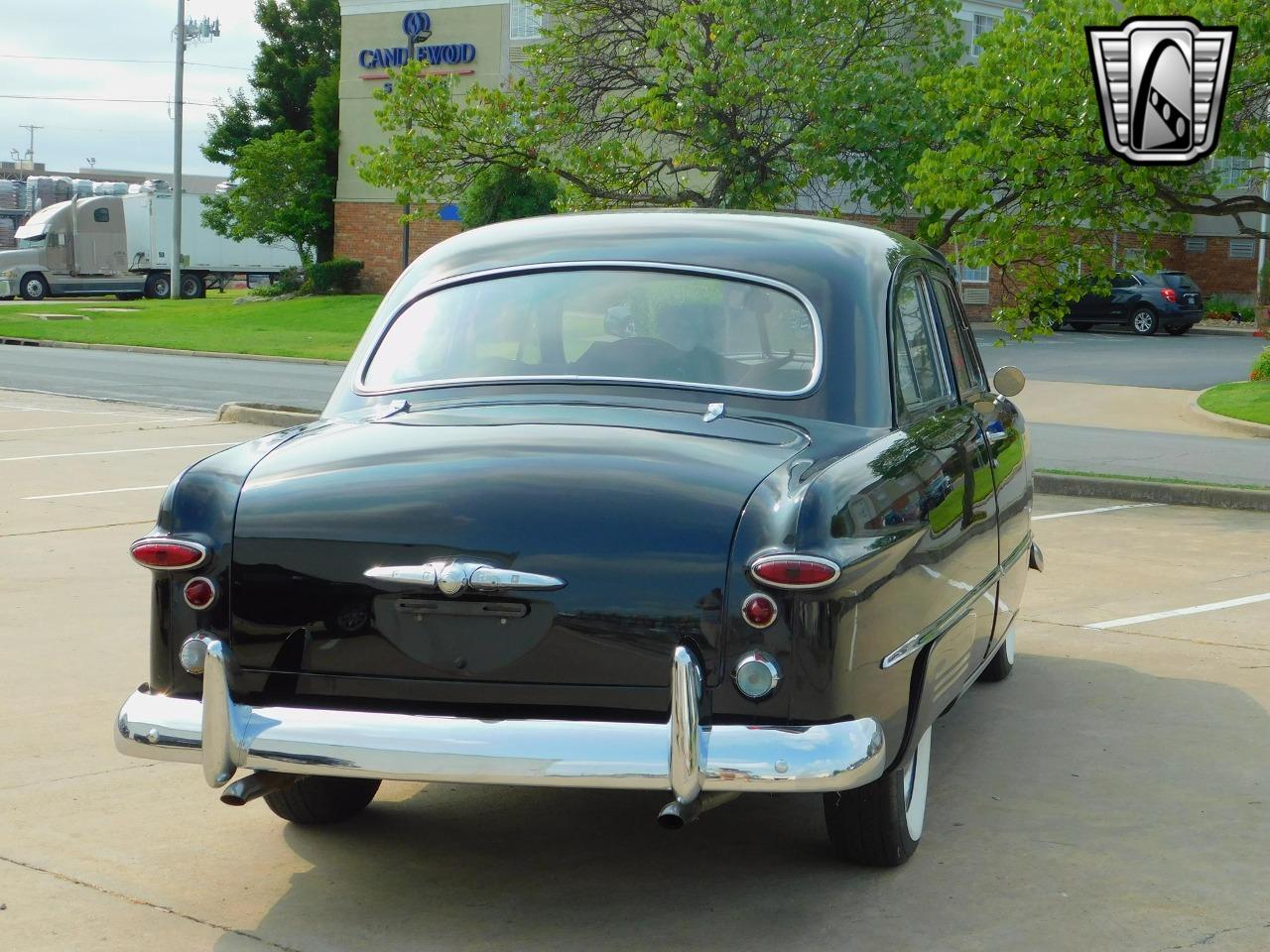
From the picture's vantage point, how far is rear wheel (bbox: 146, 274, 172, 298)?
5491 cm

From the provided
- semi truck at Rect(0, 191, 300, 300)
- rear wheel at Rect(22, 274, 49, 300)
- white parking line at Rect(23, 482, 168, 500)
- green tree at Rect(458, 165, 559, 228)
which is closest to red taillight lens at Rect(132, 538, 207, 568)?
white parking line at Rect(23, 482, 168, 500)

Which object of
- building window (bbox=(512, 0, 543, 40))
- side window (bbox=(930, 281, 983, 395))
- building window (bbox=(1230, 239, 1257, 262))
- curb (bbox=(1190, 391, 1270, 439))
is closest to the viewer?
side window (bbox=(930, 281, 983, 395))

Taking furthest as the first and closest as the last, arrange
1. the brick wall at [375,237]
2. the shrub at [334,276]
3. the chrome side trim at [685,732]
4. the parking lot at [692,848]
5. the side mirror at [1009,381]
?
the brick wall at [375,237]
the shrub at [334,276]
the side mirror at [1009,381]
the parking lot at [692,848]
the chrome side trim at [685,732]

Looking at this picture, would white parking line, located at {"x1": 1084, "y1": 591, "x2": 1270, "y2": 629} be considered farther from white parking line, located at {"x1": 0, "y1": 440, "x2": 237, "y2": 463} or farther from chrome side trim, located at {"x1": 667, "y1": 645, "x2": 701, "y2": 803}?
white parking line, located at {"x1": 0, "y1": 440, "x2": 237, "y2": 463}

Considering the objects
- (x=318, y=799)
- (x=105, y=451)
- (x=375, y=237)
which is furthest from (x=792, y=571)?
(x=375, y=237)

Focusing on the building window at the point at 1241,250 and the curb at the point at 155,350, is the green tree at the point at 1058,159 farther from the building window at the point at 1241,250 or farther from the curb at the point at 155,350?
the building window at the point at 1241,250

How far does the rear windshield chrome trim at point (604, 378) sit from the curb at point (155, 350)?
72.2 ft

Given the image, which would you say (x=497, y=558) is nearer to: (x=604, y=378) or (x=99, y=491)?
(x=604, y=378)

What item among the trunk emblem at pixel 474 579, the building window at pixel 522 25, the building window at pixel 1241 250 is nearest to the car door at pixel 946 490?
the trunk emblem at pixel 474 579

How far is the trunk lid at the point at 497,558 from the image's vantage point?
3922mm

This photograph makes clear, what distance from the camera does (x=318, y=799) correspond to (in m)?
4.93

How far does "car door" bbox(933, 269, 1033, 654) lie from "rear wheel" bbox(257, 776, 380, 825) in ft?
7.26

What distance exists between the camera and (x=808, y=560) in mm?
3846

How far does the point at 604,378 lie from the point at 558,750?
1453 mm
